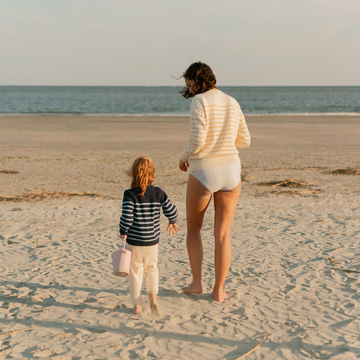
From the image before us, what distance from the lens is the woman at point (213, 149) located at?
10.5ft

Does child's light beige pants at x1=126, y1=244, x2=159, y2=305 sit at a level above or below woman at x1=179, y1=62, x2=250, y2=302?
below

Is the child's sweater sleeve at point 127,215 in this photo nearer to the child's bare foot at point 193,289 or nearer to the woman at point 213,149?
the woman at point 213,149

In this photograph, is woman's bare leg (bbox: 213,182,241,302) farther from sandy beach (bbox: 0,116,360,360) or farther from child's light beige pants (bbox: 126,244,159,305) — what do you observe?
child's light beige pants (bbox: 126,244,159,305)

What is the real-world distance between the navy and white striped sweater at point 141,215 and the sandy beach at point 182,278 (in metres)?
0.64

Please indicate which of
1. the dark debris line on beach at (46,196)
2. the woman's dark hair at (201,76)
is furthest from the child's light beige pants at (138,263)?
the dark debris line on beach at (46,196)

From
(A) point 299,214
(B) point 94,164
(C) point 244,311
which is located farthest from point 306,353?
(B) point 94,164

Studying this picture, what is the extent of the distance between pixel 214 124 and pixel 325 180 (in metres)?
6.47

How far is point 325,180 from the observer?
900 centimetres

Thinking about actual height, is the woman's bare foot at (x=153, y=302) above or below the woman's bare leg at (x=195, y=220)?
below

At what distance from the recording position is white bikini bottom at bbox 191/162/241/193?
10.7ft

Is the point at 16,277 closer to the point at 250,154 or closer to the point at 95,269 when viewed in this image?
the point at 95,269

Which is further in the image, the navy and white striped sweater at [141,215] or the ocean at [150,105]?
the ocean at [150,105]

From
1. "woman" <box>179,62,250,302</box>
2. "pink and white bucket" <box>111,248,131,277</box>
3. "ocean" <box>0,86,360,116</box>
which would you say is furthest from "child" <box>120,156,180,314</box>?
"ocean" <box>0,86,360,116</box>

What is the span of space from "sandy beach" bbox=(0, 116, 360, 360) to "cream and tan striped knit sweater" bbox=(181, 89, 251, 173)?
126 centimetres
